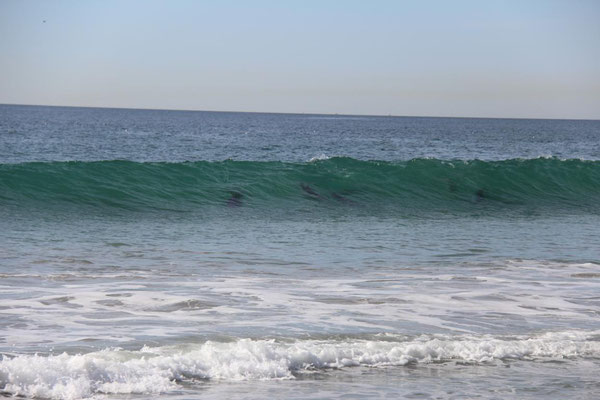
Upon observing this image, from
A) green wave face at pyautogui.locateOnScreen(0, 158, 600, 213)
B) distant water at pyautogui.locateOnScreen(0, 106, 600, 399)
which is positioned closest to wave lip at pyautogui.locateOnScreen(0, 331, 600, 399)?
distant water at pyautogui.locateOnScreen(0, 106, 600, 399)

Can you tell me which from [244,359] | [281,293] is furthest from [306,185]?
[244,359]

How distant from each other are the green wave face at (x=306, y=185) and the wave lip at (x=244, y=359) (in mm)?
13086

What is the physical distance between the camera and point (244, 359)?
284 inches

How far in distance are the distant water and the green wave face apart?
0.50 ft

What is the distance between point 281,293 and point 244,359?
2961 mm

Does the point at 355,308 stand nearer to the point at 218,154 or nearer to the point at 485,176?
the point at 485,176

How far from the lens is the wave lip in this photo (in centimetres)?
646

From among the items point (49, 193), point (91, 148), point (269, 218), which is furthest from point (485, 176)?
point (91, 148)

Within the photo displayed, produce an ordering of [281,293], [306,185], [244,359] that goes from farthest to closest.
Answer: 1. [306,185]
2. [281,293]
3. [244,359]

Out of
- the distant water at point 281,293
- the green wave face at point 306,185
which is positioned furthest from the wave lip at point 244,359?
the green wave face at point 306,185

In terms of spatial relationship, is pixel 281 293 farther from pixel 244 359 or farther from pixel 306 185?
pixel 306 185

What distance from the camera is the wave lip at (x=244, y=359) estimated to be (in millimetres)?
6465

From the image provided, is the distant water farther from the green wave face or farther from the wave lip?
the green wave face

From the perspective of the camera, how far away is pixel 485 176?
27.9 meters
